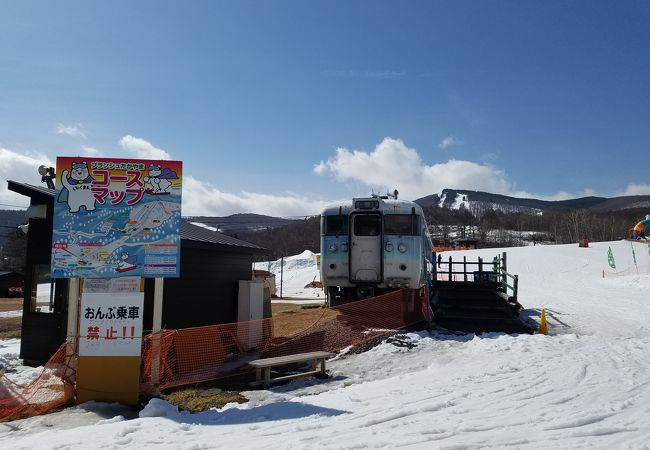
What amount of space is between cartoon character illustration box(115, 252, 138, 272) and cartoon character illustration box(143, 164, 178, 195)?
41.7 inches

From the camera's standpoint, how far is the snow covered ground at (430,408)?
15.8 feet

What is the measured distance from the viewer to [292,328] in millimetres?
13703

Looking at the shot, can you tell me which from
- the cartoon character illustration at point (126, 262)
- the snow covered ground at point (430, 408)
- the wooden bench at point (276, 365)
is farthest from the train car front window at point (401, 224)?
the cartoon character illustration at point (126, 262)

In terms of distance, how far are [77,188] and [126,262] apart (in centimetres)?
138

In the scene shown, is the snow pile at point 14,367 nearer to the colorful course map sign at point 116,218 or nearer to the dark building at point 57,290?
the dark building at point 57,290

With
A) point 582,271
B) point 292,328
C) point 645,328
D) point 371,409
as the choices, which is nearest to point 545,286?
point 582,271

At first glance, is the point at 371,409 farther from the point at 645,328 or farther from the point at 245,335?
the point at 645,328

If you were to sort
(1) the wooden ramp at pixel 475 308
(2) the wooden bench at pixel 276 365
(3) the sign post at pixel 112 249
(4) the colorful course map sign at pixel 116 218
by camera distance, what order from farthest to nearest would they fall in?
(1) the wooden ramp at pixel 475 308 → (2) the wooden bench at pixel 276 365 → (4) the colorful course map sign at pixel 116 218 → (3) the sign post at pixel 112 249

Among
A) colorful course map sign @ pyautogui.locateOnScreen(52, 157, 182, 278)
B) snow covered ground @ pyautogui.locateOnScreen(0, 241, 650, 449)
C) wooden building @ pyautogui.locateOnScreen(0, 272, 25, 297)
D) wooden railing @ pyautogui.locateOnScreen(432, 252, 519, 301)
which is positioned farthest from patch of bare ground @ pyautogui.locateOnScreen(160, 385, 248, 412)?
wooden building @ pyautogui.locateOnScreen(0, 272, 25, 297)

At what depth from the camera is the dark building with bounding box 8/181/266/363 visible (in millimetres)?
10180

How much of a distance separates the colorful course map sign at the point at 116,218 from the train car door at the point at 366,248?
6.82 m

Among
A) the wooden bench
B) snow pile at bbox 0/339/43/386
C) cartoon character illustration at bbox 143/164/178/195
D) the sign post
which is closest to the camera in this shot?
the sign post

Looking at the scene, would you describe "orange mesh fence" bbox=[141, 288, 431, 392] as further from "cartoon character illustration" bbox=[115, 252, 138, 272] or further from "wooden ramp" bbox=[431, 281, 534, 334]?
"cartoon character illustration" bbox=[115, 252, 138, 272]

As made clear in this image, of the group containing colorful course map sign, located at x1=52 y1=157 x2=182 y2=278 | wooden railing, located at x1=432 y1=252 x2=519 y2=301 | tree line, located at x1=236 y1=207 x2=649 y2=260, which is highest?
tree line, located at x1=236 y1=207 x2=649 y2=260
